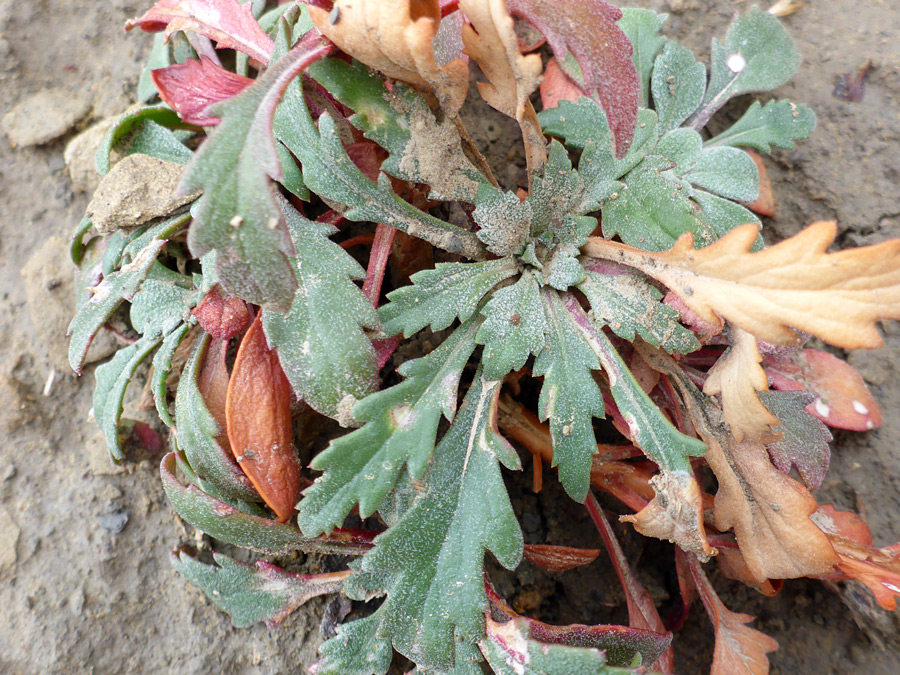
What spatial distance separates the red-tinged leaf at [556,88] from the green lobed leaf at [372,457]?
0.69m

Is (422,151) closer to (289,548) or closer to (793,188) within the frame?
(289,548)

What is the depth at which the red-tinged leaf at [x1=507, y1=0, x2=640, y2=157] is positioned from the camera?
3.48 ft

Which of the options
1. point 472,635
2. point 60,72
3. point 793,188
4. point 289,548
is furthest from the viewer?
point 60,72

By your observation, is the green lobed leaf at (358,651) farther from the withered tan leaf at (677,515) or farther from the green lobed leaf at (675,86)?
the green lobed leaf at (675,86)

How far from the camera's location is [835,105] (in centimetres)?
146

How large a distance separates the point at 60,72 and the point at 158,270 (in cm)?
81

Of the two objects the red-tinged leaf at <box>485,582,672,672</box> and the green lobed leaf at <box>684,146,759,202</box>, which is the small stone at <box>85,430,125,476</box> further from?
the green lobed leaf at <box>684,146,759,202</box>

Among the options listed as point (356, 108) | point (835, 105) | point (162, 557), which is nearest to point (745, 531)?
point (356, 108)

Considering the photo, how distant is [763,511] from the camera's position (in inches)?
40.6

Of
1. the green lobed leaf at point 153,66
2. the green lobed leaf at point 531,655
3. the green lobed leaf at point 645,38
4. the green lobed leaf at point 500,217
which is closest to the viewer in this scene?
the green lobed leaf at point 531,655

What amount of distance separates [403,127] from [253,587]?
90 centimetres

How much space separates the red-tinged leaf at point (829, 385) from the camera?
4.02ft

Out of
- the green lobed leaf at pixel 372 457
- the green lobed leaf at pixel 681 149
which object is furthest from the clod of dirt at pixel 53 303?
the green lobed leaf at pixel 681 149

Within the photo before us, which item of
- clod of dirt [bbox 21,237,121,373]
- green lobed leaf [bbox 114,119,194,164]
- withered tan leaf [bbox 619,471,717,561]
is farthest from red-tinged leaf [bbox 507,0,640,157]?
clod of dirt [bbox 21,237,121,373]
